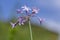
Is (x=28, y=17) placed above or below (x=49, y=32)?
below

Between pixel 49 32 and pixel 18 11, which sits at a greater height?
pixel 49 32

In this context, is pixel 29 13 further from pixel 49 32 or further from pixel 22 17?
pixel 49 32

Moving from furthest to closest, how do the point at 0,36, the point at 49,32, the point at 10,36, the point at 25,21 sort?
the point at 49,32 < the point at 0,36 < the point at 10,36 < the point at 25,21

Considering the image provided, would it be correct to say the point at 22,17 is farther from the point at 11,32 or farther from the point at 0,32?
the point at 0,32

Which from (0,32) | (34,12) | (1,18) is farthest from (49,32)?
(34,12)

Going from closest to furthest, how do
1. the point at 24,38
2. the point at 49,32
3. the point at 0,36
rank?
the point at 24,38 → the point at 0,36 → the point at 49,32

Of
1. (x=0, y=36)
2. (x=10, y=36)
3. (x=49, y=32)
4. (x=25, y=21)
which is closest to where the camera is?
(x=25, y=21)

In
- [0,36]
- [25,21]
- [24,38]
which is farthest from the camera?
[0,36]

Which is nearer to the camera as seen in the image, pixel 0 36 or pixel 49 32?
pixel 0 36

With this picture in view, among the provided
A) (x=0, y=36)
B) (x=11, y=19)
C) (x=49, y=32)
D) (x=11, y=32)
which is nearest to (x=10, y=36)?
(x=11, y=32)
